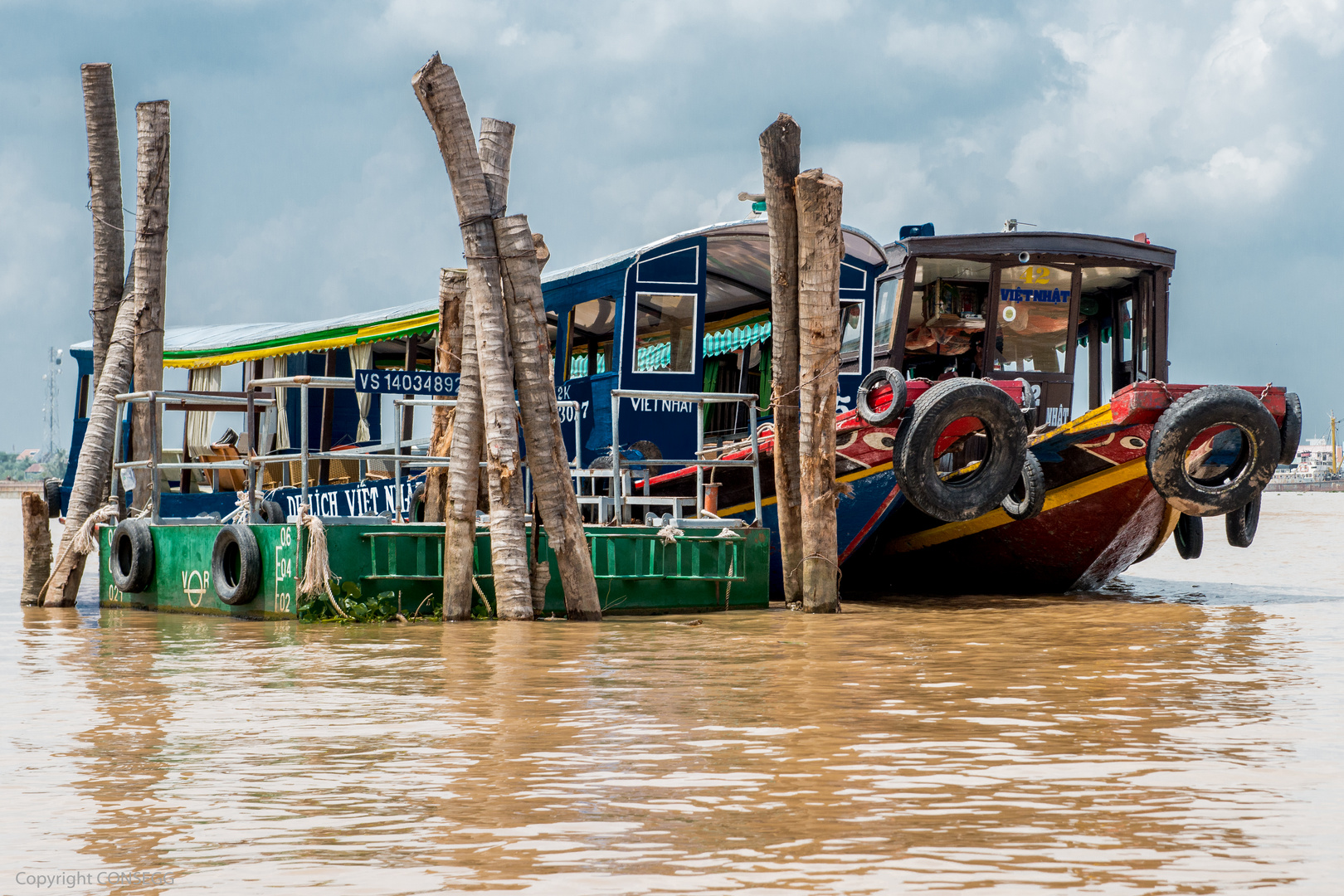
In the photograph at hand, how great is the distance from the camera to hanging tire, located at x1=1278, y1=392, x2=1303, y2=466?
12172 millimetres

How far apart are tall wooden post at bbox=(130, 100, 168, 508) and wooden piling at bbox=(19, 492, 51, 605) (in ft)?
3.78

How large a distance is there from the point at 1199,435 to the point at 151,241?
931cm

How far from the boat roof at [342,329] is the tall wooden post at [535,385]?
2.77 m

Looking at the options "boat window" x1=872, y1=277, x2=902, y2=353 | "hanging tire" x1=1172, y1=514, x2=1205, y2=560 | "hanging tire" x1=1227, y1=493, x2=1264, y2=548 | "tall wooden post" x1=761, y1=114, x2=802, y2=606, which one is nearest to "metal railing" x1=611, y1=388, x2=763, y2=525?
"tall wooden post" x1=761, y1=114, x2=802, y2=606

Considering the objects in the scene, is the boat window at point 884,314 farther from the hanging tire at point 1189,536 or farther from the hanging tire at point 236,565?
the hanging tire at point 236,565

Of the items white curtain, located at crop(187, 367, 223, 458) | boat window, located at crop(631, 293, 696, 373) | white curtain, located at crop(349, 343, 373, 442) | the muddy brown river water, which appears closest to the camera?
the muddy brown river water

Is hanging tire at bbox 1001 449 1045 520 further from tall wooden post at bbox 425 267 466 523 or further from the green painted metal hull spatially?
tall wooden post at bbox 425 267 466 523

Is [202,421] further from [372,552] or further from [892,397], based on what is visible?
[892,397]

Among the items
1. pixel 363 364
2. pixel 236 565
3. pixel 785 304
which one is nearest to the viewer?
pixel 785 304

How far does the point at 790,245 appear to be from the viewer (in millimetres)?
11430

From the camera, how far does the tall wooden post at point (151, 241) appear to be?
12734 millimetres

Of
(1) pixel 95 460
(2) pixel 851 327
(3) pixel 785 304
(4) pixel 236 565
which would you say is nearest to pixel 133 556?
(1) pixel 95 460

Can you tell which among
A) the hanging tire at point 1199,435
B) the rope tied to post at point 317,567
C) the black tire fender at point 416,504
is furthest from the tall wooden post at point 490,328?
the hanging tire at point 1199,435

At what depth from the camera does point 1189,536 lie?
556 inches
